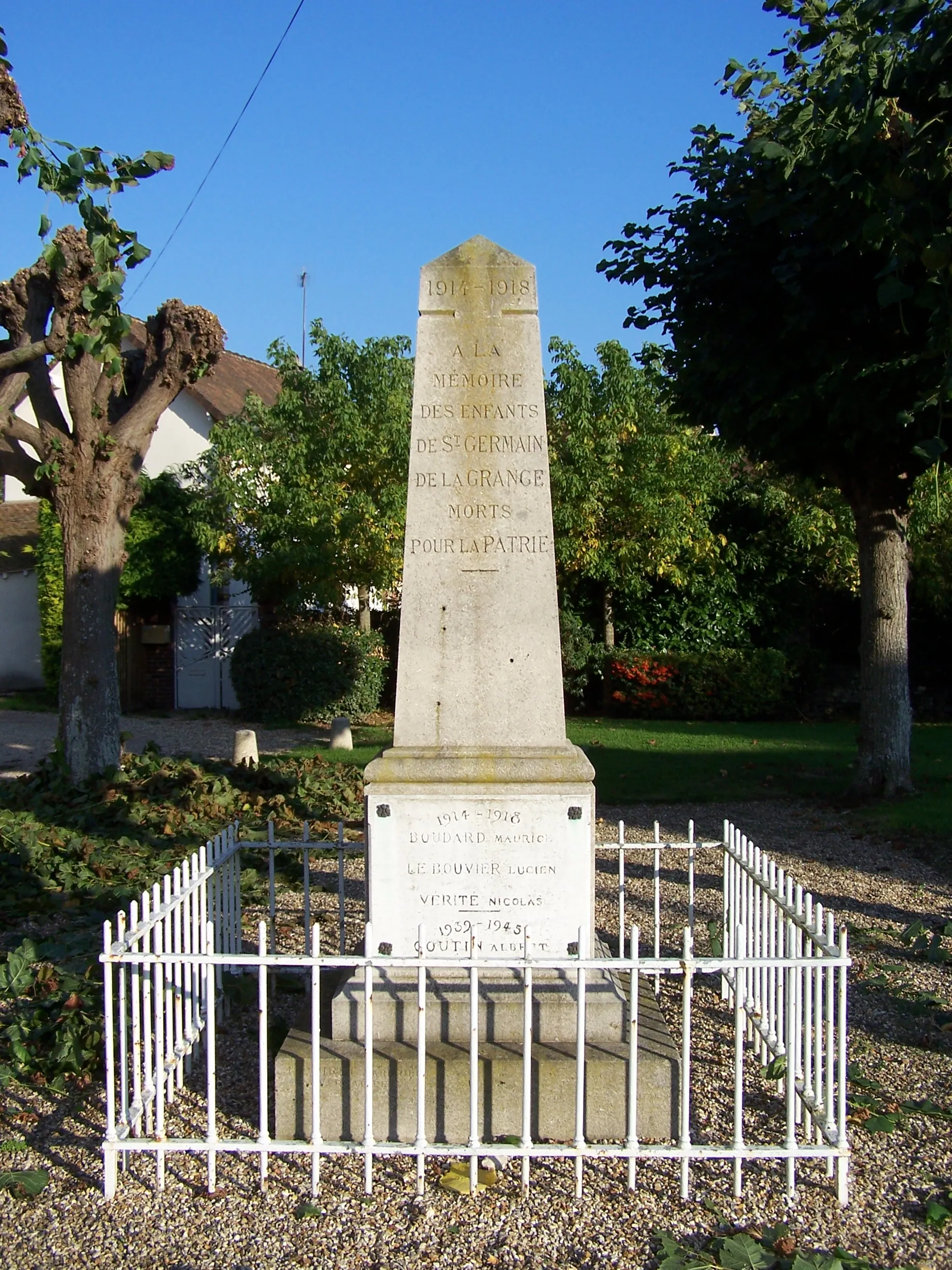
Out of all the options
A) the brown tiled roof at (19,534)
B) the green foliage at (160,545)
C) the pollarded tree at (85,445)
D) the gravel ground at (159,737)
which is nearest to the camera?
the pollarded tree at (85,445)

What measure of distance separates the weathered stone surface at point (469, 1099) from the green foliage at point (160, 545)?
48.4ft

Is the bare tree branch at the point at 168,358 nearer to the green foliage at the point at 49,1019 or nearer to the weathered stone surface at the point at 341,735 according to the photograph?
the weathered stone surface at the point at 341,735

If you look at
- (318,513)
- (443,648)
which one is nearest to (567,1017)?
(443,648)

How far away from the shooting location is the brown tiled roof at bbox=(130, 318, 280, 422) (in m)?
21.4

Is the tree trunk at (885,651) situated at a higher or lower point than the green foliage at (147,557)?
lower

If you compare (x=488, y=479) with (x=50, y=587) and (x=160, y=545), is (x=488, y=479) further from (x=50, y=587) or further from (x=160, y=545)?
(x=50, y=587)

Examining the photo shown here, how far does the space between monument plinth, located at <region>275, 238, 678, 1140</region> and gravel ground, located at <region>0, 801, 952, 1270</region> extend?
311mm

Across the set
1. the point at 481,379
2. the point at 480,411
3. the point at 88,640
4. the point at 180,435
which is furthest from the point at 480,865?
the point at 180,435

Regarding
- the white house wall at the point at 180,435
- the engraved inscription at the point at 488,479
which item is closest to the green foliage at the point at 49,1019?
the engraved inscription at the point at 488,479

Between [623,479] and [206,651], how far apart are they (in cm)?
769

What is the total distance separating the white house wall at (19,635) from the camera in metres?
22.2

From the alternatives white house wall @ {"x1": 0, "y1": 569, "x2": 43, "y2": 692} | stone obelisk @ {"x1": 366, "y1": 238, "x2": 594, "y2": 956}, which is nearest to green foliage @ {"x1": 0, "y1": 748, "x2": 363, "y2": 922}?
stone obelisk @ {"x1": 366, "y1": 238, "x2": 594, "y2": 956}

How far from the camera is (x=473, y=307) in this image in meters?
4.41

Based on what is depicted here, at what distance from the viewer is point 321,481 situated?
→ 16.6m
